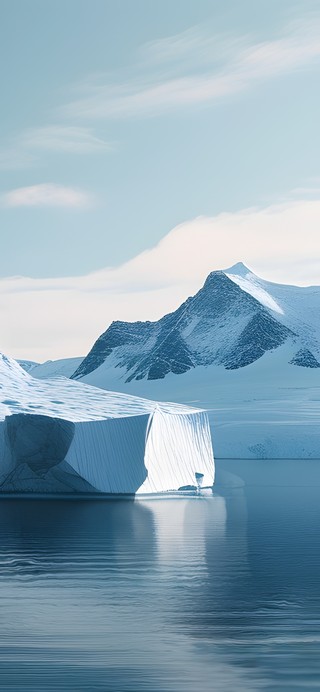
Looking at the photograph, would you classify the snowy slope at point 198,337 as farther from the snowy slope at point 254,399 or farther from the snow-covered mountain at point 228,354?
the snowy slope at point 254,399

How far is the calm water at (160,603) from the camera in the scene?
11203 mm

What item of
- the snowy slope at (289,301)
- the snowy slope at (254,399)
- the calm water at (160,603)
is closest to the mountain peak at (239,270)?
the snowy slope at (289,301)

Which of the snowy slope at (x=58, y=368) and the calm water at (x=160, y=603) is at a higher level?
the snowy slope at (x=58, y=368)

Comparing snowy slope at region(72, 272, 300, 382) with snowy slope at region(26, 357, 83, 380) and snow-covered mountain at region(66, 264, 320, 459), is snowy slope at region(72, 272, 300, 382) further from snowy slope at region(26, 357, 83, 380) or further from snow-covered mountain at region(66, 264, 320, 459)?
snowy slope at region(26, 357, 83, 380)

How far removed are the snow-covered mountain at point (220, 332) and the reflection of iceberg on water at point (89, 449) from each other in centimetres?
7854

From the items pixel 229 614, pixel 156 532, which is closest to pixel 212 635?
pixel 229 614

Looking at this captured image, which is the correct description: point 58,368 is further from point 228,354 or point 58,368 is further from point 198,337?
point 228,354

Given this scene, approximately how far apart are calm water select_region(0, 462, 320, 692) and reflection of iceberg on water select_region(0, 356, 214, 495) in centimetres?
599

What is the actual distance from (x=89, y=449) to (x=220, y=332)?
10197 cm

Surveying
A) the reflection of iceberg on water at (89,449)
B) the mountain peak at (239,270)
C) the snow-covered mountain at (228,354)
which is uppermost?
the mountain peak at (239,270)

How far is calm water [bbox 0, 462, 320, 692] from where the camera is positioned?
11203 millimetres

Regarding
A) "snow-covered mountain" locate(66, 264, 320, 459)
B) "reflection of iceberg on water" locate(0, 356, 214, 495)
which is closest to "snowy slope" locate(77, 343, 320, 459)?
"snow-covered mountain" locate(66, 264, 320, 459)

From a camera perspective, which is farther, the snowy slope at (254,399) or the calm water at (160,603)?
the snowy slope at (254,399)

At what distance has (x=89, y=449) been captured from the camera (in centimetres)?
3294
